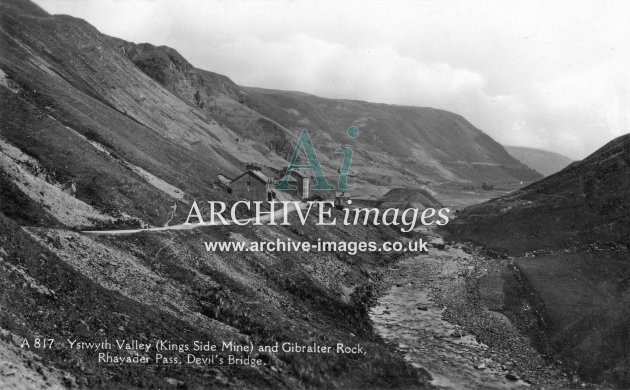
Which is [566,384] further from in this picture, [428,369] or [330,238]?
[330,238]

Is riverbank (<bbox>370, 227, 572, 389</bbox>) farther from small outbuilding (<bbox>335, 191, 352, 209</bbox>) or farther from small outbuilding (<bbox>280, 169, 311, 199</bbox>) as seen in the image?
small outbuilding (<bbox>280, 169, 311, 199</bbox>)

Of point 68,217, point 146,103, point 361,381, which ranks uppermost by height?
point 146,103

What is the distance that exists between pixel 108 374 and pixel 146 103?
114762 mm

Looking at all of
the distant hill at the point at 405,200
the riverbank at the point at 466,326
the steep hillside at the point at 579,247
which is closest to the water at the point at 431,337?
the riverbank at the point at 466,326

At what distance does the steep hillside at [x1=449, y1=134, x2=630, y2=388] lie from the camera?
3747 centimetres

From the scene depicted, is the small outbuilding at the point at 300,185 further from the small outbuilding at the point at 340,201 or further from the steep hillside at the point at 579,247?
the steep hillside at the point at 579,247

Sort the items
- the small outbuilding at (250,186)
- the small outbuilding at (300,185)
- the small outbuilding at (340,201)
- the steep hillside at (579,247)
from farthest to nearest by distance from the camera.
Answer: the small outbuilding at (300,185) < the small outbuilding at (340,201) < the small outbuilding at (250,186) < the steep hillside at (579,247)

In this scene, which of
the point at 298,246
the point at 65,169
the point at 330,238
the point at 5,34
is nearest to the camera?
the point at 65,169

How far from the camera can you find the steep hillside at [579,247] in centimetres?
3747

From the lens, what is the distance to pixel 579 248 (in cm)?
6719

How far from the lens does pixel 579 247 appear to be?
68.2 meters

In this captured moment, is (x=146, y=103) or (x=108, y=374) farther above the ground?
(x=146, y=103)

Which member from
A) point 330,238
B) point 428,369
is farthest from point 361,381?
point 330,238

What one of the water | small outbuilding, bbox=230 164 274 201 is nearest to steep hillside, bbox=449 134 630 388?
the water
